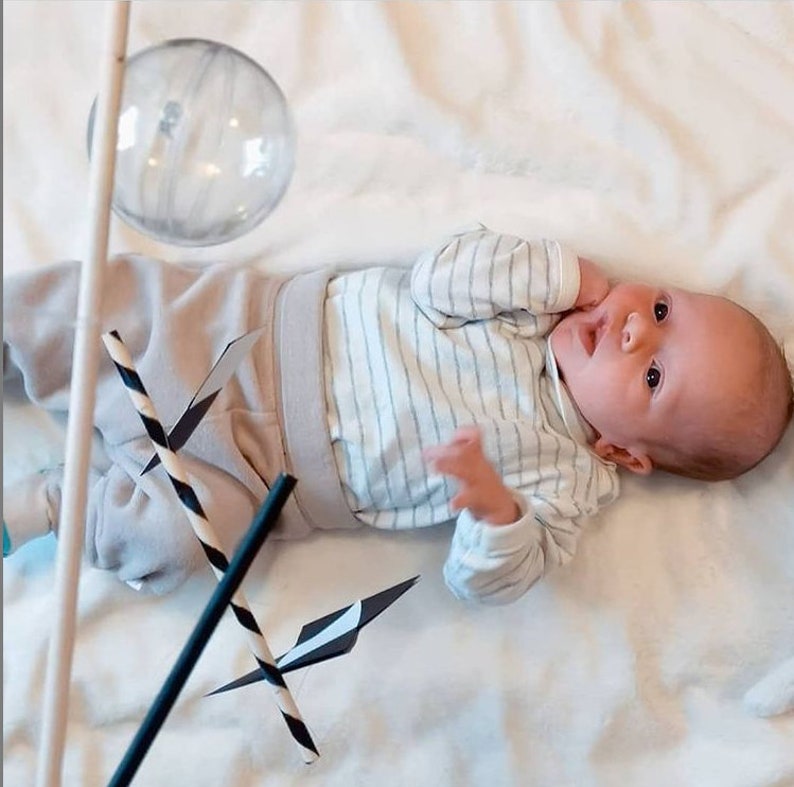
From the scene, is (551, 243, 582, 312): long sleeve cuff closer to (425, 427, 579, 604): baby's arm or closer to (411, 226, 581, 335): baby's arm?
(411, 226, 581, 335): baby's arm

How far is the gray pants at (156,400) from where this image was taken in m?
0.87

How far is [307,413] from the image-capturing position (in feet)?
3.00

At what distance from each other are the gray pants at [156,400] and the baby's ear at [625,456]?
0.29m

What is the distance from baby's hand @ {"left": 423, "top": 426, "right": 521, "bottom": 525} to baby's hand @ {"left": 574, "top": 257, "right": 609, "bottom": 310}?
0.72 feet

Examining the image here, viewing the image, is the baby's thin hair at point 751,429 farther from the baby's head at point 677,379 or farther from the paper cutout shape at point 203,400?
the paper cutout shape at point 203,400

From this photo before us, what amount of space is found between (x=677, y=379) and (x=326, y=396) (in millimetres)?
307

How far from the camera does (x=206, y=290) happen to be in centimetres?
93

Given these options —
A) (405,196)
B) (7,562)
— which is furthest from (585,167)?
(7,562)

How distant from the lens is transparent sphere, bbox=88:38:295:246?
1.79 ft

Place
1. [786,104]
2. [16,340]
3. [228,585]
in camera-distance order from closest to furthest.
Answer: [228,585] → [16,340] → [786,104]

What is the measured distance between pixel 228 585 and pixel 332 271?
0.57m

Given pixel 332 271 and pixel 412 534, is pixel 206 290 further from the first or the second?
pixel 412 534

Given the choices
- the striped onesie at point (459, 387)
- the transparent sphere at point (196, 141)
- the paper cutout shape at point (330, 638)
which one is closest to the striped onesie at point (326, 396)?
the striped onesie at point (459, 387)

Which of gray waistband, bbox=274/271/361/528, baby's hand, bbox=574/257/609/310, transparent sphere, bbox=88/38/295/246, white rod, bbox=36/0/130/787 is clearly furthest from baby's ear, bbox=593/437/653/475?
white rod, bbox=36/0/130/787
